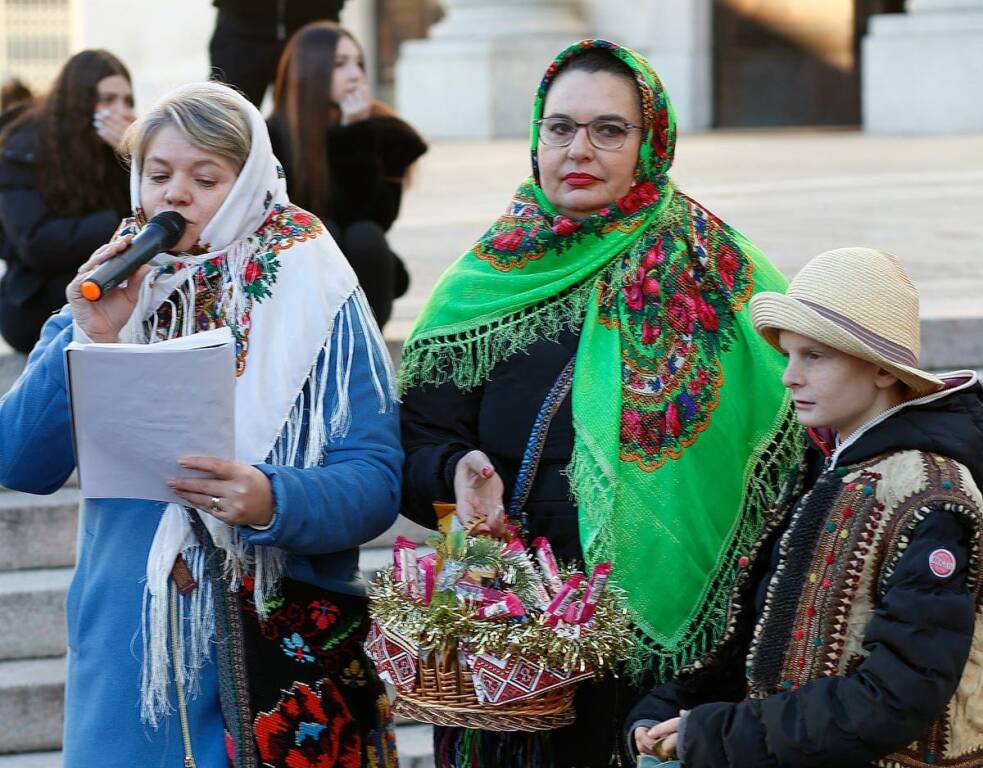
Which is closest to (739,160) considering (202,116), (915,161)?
(915,161)

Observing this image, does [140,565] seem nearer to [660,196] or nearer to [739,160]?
[660,196]

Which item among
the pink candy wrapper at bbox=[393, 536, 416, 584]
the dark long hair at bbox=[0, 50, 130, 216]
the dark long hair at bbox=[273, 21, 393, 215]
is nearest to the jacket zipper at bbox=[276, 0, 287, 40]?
the dark long hair at bbox=[273, 21, 393, 215]

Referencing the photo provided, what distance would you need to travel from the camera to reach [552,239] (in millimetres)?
3223

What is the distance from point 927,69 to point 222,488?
538 inches

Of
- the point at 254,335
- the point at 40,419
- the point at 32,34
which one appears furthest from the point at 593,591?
the point at 32,34

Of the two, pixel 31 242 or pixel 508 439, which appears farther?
pixel 31 242

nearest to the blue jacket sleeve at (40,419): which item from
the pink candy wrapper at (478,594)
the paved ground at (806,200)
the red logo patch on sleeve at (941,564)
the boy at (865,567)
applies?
the pink candy wrapper at (478,594)

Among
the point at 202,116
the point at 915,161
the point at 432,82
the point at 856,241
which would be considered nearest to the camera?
the point at 202,116

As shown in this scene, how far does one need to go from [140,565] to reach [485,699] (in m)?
0.67

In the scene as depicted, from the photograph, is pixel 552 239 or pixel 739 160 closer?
pixel 552 239

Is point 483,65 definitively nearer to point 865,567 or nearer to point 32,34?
point 865,567

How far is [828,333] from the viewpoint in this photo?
8.40ft

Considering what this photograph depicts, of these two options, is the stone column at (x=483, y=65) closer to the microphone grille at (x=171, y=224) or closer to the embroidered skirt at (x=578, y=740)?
the embroidered skirt at (x=578, y=740)

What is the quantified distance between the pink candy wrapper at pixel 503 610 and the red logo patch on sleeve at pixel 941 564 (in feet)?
2.39
